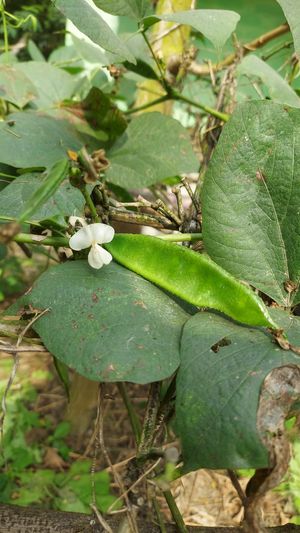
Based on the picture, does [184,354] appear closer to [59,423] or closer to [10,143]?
[10,143]

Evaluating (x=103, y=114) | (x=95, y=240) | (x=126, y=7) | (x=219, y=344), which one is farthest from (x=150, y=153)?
(x=219, y=344)

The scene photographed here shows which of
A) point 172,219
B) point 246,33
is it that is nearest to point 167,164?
point 172,219

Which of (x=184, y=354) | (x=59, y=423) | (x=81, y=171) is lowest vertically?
(x=59, y=423)

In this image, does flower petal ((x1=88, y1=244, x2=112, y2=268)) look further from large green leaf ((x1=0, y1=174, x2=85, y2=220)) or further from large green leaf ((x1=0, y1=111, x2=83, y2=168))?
large green leaf ((x1=0, y1=111, x2=83, y2=168))

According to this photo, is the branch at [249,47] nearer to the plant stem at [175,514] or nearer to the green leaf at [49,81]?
the green leaf at [49,81]

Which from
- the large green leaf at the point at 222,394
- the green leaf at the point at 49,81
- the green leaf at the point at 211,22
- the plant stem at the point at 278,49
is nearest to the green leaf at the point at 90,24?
the green leaf at the point at 211,22

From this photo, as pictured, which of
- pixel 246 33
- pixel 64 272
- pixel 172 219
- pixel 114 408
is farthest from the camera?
pixel 246 33

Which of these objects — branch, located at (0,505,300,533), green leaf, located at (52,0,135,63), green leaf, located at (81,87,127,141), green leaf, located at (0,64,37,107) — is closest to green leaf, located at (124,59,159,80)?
green leaf, located at (81,87,127,141)
